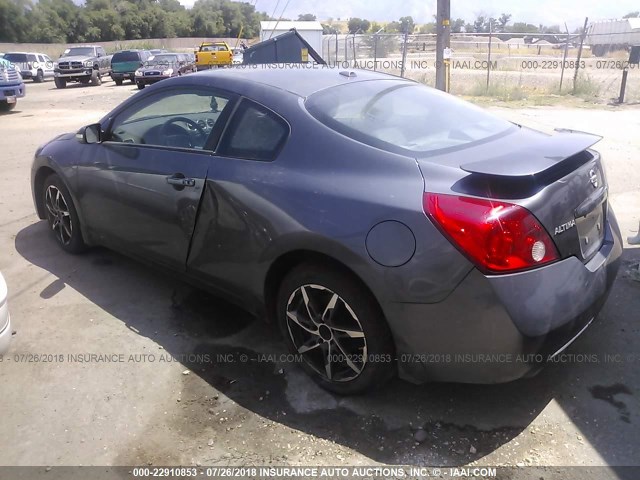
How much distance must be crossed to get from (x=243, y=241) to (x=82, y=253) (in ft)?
7.65

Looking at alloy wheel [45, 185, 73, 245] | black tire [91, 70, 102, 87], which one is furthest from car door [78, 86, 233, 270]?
black tire [91, 70, 102, 87]

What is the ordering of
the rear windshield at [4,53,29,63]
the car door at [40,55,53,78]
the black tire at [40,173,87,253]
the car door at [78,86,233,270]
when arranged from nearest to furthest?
the car door at [78,86,233,270]
the black tire at [40,173,87,253]
the rear windshield at [4,53,29,63]
the car door at [40,55,53,78]

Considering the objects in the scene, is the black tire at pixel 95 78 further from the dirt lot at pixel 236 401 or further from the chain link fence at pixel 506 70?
the dirt lot at pixel 236 401

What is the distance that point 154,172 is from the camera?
360 centimetres

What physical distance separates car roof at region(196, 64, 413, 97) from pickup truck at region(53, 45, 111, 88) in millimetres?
27070

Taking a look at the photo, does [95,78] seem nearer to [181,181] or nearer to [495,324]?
[181,181]

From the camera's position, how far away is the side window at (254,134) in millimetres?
3045

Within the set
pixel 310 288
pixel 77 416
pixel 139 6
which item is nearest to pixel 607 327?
pixel 310 288

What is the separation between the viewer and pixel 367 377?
2766 mm

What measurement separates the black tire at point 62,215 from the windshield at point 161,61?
871 inches

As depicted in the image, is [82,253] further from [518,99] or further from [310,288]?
[518,99]

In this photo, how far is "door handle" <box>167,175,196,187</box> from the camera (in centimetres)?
332

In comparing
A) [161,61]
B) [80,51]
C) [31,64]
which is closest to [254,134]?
[161,61]

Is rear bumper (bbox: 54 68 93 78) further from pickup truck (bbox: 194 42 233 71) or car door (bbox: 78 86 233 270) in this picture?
car door (bbox: 78 86 233 270)
